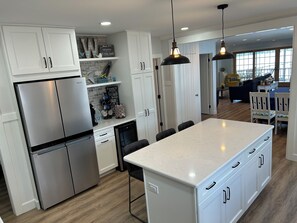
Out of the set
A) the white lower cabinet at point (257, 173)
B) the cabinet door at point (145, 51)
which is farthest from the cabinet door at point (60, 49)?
the white lower cabinet at point (257, 173)

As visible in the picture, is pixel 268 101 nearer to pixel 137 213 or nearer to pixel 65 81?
pixel 137 213

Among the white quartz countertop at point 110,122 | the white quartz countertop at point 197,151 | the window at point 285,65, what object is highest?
the window at point 285,65

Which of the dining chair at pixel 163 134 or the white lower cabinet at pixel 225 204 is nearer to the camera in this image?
the white lower cabinet at pixel 225 204

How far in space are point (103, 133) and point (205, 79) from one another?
4.77m

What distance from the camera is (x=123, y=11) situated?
2611 mm

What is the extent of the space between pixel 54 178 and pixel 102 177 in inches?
39.2

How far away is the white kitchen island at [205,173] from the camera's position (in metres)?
1.91

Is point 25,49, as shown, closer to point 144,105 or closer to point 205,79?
point 144,105

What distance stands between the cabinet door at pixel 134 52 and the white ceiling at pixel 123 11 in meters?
0.68

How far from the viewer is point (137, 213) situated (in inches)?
113

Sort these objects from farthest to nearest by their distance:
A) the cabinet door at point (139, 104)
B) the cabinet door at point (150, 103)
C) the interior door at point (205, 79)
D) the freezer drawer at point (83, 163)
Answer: the interior door at point (205, 79) < the cabinet door at point (150, 103) < the cabinet door at point (139, 104) < the freezer drawer at point (83, 163)

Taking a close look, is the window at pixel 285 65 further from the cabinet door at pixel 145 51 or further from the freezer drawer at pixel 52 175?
the freezer drawer at pixel 52 175

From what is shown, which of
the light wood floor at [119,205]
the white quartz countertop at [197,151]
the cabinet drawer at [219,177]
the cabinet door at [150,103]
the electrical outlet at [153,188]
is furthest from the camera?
the cabinet door at [150,103]

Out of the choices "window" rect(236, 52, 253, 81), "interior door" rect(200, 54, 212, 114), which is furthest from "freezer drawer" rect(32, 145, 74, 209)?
"window" rect(236, 52, 253, 81)
